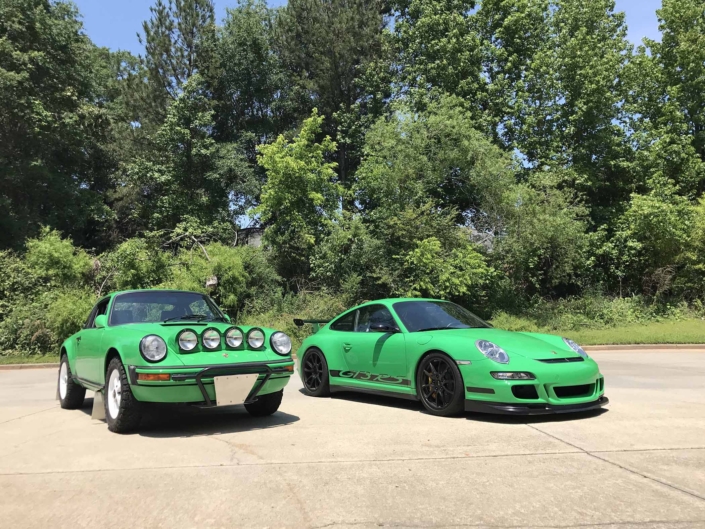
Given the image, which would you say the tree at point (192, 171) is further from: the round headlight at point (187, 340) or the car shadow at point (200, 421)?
the round headlight at point (187, 340)

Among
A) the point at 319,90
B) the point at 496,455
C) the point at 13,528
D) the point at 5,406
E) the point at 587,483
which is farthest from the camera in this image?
the point at 319,90

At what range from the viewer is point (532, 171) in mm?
26266

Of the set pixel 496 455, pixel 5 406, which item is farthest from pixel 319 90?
pixel 496 455

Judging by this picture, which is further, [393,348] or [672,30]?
[672,30]

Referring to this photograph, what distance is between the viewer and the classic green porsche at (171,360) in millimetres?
5438

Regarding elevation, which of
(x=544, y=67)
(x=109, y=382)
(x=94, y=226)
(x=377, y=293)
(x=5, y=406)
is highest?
(x=544, y=67)

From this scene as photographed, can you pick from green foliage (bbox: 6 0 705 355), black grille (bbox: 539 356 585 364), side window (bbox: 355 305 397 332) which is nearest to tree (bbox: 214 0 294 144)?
green foliage (bbox: 6 0 705 355)

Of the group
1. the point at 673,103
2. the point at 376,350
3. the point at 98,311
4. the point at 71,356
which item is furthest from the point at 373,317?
the point at 673,103

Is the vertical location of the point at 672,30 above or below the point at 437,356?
above

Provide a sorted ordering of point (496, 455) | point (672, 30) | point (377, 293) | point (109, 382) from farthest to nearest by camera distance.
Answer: point (672, 30), point (377, 293), point (109, 382), point (496, 455)

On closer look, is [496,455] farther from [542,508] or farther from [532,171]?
[532,171]

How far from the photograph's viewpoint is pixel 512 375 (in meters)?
5.90

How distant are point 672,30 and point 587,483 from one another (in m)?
28.9

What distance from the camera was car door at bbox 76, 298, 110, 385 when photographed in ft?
20.7
